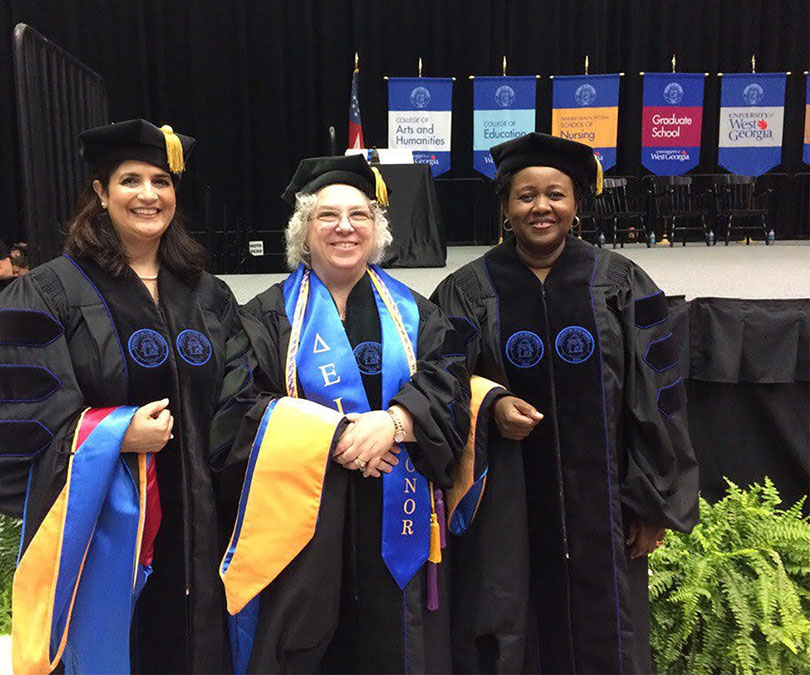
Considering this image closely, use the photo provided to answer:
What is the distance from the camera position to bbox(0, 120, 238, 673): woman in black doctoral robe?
5.32 ft

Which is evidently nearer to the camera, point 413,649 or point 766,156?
point 413,649

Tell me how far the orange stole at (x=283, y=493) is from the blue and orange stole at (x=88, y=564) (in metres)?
0.28

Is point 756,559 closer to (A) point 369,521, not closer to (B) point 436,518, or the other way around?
(B) point 436,518

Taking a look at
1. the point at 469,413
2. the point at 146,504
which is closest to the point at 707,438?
the point at 469,413

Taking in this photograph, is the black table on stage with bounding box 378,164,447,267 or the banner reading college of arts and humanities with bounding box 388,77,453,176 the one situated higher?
the banner reading college of arts and humanities with bounding box 388,77,453,176

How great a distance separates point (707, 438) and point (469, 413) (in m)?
2.13

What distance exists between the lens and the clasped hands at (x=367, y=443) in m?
1.63

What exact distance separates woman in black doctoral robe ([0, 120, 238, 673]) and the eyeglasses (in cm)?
38

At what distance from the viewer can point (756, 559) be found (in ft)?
8.38

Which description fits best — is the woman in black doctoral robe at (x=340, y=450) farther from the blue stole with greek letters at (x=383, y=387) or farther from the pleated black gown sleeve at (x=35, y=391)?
the pleated black gown sleeve at (x=35, y=391)

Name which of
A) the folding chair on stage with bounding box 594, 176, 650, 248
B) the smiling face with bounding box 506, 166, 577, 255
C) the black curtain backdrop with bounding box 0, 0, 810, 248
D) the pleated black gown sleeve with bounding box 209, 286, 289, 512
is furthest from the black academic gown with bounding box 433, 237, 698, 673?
the black curtain backdrop with bounding box 0, 0, 810, 248

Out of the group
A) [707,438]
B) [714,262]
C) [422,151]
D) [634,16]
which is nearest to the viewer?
[707,438]

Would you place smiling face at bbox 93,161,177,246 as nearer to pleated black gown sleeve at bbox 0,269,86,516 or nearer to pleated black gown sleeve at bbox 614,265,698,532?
pleated black gown sleeve at bbox 0,269,86,516

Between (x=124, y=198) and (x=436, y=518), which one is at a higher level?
(x=124, y=198)
